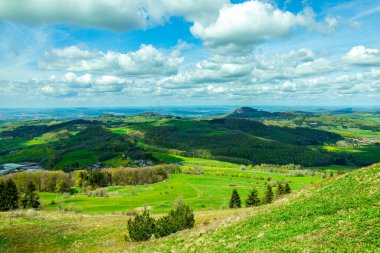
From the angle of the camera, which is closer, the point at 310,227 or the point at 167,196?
the point at 310,227

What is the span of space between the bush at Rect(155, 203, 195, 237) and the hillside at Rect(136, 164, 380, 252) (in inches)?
150

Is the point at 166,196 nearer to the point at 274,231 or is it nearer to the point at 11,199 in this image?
the point at 11,199

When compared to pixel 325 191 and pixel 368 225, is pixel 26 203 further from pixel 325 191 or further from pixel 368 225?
pixel 368 225

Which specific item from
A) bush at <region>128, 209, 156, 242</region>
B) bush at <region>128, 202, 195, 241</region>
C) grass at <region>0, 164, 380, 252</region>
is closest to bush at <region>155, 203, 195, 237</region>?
bush at <region>128, 202, 195, 241</region>

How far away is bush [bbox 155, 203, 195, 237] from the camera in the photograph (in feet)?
144

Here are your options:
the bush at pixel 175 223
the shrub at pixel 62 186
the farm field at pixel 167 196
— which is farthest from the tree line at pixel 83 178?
the bush at pixel 175 223

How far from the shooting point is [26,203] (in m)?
90.3

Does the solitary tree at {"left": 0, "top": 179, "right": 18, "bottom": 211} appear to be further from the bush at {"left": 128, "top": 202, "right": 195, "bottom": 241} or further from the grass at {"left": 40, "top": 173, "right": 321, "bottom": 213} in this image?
the bush at {"left": 128, "top": 202, "right": 195, "bottom": 241}

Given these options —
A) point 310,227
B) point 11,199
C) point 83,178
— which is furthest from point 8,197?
point 310,227

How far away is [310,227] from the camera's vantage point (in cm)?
2750

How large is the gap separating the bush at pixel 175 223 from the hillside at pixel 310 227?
3801 mm

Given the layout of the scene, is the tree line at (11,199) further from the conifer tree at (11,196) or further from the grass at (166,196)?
the grass at (166,196)

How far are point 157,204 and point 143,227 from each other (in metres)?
63.0

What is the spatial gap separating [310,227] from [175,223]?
2281 centimetres
